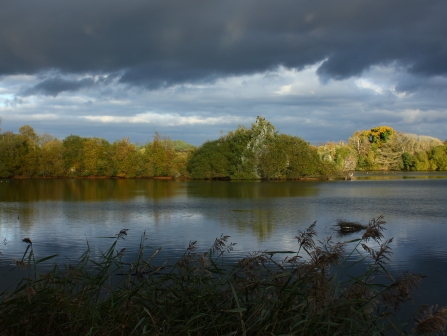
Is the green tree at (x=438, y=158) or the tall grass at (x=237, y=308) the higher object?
the green tree at (x=438, y=158)

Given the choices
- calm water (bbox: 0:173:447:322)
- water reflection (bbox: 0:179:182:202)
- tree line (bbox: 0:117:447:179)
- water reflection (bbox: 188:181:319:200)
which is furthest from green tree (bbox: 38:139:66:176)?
calm water (bbox: 0:173:447:322)

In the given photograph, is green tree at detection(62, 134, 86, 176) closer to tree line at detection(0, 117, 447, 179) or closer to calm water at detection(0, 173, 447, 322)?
tree line at detection(0, 117, 447, 179)

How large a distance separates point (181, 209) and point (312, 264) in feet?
53.8

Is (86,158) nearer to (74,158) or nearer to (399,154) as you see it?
(74,158)

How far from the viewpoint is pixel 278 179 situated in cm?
4522

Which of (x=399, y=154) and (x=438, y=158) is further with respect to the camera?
(x=399, y=154)

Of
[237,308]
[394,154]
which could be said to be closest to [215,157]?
[394,154]

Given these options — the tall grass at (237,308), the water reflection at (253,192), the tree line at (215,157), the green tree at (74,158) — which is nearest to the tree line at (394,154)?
the tree line at (215,157)

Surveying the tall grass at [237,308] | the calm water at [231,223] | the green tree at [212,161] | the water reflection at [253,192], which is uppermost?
the green tree at [212,161]

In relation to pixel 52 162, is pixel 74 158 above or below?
above

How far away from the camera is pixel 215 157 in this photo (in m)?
46.7

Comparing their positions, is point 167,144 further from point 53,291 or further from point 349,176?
point 53,291

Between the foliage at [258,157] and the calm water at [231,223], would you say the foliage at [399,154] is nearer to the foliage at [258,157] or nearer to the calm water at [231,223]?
the foliage at [258,157]

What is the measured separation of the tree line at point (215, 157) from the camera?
146 feet
